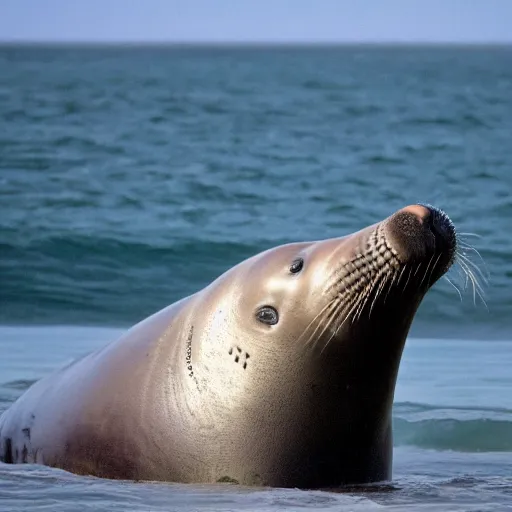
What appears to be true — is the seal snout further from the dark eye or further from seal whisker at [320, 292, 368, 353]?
the dark eye

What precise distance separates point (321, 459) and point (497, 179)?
1725cm

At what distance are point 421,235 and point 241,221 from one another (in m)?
13.6

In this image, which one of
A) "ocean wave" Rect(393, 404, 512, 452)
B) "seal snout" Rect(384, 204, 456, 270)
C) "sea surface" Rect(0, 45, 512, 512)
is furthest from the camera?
"ocean wave" Rect(393, 404, 512, 452)

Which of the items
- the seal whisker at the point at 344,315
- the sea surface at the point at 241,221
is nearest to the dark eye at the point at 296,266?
the seal whisker at the point at 344,315

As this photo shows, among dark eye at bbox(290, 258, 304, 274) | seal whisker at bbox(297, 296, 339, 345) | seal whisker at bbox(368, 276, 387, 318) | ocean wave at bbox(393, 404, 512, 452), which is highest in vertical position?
dark eye at bbox(290, 258, 304, 274)

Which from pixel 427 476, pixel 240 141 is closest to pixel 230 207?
pixel 240 141

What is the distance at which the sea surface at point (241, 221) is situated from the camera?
23.1 feet

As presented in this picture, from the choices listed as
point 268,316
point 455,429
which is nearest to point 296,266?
point 268,316

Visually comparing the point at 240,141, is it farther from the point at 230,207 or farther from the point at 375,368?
the point at 375,368

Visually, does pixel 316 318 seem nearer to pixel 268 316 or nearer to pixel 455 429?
pixel 268 316

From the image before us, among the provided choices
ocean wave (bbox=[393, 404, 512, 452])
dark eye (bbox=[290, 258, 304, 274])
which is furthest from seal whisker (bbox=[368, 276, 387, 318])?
ocean wave (bbox=[393, 404, 512, 452])

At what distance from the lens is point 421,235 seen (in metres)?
6.13

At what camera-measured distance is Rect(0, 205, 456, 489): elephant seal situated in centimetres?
628

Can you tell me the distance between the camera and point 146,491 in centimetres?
650
